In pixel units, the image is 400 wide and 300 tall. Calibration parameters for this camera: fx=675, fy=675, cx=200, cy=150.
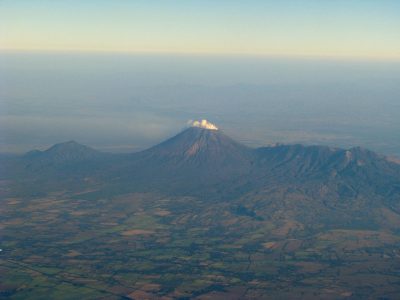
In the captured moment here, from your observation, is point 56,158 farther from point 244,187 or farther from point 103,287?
point 103,287

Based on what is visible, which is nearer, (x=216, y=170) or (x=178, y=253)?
(x=178, y=253)

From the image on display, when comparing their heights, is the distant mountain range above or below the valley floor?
above

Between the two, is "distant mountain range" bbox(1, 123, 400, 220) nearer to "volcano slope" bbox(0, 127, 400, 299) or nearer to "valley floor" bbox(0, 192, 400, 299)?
"volcano slope" bbox(0, 127, 400, 299)

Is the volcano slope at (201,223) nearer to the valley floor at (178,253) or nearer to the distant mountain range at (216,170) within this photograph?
the valley floor at (178,253)

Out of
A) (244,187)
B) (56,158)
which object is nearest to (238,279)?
(244,187)

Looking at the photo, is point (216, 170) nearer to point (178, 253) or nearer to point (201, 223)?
point (201, 223)

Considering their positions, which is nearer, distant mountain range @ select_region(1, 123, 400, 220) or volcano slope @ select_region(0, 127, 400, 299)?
volcano slope @ select_region(0, 127, 400, 299)

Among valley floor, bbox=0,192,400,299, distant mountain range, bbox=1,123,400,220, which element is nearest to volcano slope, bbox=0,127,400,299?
valley floor, bbox=0,192,400,299

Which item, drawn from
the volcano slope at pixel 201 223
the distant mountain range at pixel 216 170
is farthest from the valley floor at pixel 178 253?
the distant mountain range at pixel 216 170

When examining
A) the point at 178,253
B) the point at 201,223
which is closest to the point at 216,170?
the point at 201,223
